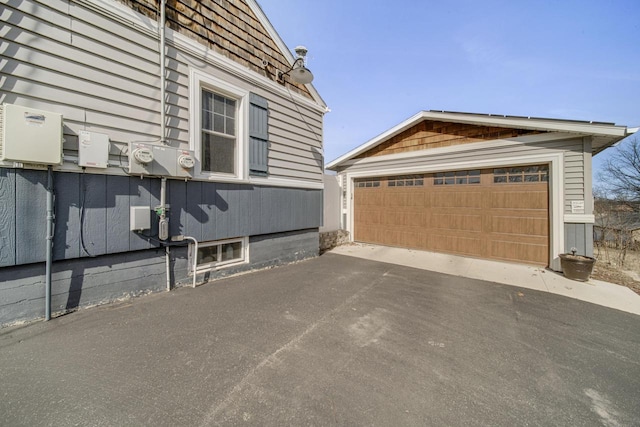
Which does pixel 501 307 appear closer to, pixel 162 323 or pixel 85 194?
pixel 162 323

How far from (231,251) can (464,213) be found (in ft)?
18.7

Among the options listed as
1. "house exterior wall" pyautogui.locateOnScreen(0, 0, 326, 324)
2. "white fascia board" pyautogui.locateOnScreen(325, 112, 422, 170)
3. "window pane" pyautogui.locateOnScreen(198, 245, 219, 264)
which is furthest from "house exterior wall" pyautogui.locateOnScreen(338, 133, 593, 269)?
"window pane" pyautogui.locateOnScreen(198, 245, 219, 264)

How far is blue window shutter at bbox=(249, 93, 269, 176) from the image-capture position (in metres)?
4.31

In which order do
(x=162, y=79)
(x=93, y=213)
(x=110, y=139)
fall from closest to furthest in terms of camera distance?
(x=93, y=213), (x=110, y=139), (x=162, y=79)

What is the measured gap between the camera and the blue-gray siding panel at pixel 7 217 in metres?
2.23

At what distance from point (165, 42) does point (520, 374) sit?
17.9 feet

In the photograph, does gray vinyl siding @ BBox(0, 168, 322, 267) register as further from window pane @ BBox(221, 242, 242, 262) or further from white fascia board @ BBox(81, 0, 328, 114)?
white fascia board @ BBox(81, 0, 328, 114)

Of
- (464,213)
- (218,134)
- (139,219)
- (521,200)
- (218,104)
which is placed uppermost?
(218,104)

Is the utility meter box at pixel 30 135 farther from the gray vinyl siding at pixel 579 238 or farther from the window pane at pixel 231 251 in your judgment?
the gray vinyl siding at pixel 579 238

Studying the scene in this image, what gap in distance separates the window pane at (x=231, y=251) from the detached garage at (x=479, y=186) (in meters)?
4.56

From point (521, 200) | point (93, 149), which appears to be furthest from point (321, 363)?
point (521, 200)

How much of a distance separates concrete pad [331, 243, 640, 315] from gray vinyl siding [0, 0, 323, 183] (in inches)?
198

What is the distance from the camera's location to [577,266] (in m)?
4.33

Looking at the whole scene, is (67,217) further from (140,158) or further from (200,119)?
(200,119)
